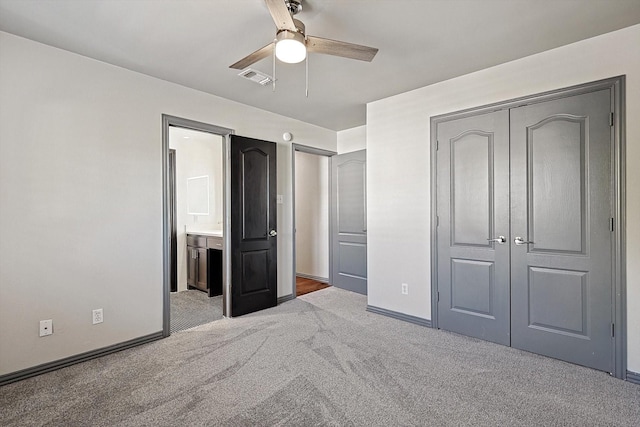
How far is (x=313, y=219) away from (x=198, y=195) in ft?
6.50

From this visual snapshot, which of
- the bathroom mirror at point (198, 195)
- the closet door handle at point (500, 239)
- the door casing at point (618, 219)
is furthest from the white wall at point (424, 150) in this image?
the bathroom mirror at point (198, 195)

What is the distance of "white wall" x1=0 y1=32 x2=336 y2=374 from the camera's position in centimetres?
232

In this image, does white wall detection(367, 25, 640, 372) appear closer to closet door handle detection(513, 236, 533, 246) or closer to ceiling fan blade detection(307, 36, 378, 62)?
closet door handle detection(513, 236, 533, 246)

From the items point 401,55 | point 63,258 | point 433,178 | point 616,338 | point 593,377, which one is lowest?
point 593,377

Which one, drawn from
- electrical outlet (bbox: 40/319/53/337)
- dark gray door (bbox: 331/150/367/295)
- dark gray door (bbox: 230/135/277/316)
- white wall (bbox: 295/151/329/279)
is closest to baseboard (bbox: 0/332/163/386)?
electrical outlet (bbox: 40/319/53/337)

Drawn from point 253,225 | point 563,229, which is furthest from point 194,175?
point 563,229

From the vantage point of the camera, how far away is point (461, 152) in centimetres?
314

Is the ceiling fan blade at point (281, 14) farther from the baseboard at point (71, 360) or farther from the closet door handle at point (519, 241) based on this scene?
the baseboard at point (71, 360)

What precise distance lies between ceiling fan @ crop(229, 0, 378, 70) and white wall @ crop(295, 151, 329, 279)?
3331 millimetres

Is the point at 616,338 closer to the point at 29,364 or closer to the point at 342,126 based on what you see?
the point at 342,126

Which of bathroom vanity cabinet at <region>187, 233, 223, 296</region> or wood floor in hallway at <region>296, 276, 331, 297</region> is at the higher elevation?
bathroom vanity cabinet at <region>187, 233, 223, 296</region>

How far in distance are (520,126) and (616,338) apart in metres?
1.81

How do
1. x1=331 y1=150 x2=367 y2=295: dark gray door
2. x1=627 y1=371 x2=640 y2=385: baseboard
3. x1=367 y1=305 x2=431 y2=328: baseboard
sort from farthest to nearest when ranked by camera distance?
x1=331 y1=150 x2=367 y2=295: dark gray door → x1=367 y1=305 x2=431 y2=328: baseboard → x1=627 y1=371 x2=640 y2=385: baseboard

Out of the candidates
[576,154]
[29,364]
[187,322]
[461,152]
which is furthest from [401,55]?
[29,364]
